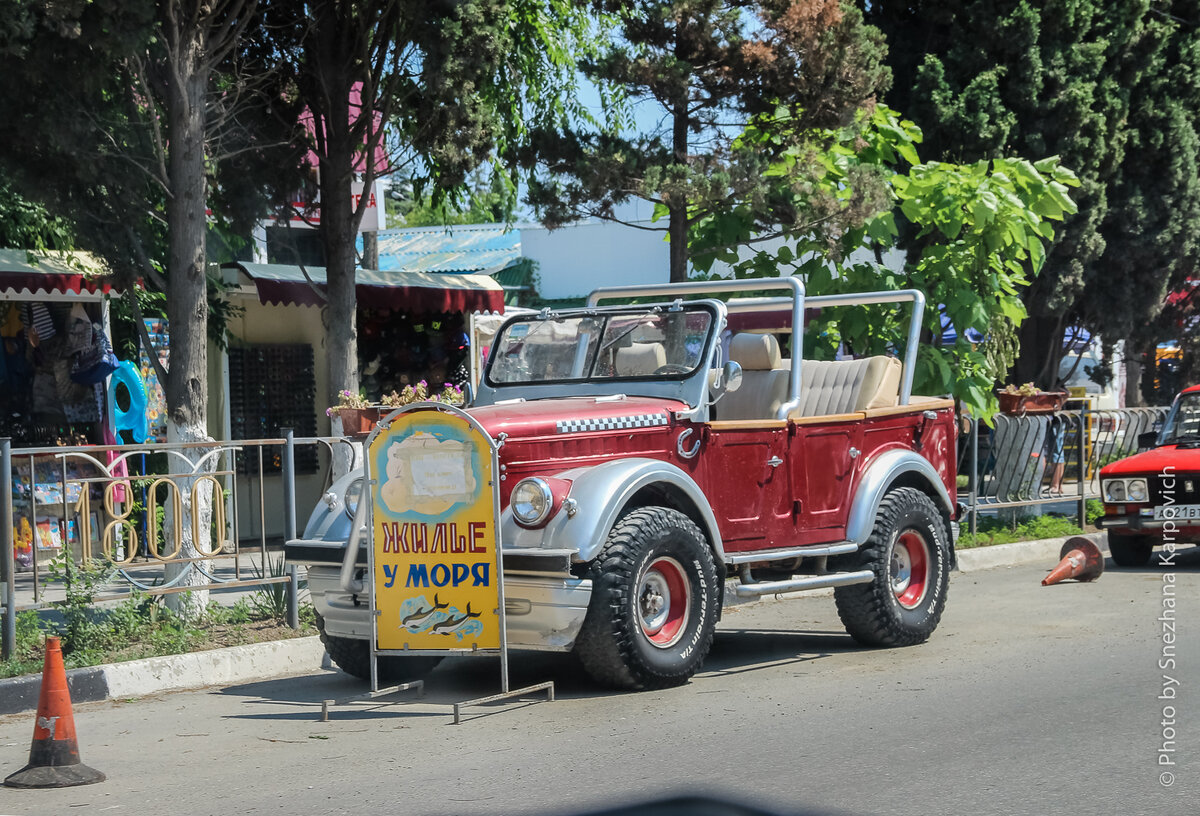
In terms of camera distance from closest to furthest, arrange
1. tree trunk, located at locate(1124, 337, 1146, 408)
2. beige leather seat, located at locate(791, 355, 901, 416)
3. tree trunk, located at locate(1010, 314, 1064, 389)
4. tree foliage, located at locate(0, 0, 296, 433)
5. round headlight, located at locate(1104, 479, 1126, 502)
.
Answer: tree foliage, located at locate(0, 0, 296, 433) → beige leather seat, located at locate(791, 355, 901, 416) → round headlight, located at locate(1104, 479, 1126, 502) → tree trunk, located at locate(1010, 314, 1064, 389) → tree trunk, located at locate(1124, 337, 1146, 408)

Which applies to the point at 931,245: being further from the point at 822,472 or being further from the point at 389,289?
the point at 822,472

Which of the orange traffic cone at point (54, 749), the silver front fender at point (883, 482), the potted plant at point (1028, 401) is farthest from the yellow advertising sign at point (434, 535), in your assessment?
the potted plant at point (1028, 401)

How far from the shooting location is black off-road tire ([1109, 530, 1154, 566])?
12641 millimetres

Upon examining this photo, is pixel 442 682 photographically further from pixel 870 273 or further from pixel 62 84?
pixel 870 273

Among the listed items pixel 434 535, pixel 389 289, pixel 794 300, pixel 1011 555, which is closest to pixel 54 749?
pixel 434 535

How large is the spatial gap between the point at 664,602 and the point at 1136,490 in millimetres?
6562

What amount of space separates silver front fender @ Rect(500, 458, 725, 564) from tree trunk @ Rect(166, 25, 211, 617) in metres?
3.35

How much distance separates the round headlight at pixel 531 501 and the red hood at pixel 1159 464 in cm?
725

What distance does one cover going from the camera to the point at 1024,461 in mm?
14289

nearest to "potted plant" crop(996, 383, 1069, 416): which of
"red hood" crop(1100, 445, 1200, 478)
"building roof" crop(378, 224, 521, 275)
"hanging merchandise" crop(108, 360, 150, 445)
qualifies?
"red hood" crop(1100, 445, 1200, 478)

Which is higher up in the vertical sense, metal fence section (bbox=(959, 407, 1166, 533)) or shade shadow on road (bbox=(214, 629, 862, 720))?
metal fence section (bbox=(959, 407, 1166, 533))

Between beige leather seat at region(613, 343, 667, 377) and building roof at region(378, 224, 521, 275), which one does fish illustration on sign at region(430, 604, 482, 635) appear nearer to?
beige leather seat at region(613, 343, 667, 377)

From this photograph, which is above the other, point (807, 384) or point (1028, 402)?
point (807, 384)

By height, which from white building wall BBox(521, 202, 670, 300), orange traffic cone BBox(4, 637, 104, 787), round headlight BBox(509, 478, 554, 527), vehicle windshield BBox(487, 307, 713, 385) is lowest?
orange traffic cone BBox(4, 637, 104, 787)
